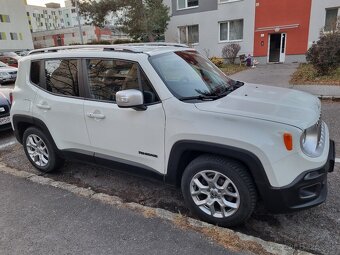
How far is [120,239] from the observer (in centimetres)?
268

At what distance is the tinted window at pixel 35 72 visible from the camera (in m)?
3.83

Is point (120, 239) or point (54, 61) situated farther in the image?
point (54, 61)

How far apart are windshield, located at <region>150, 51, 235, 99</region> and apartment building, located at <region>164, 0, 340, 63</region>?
56.8ft

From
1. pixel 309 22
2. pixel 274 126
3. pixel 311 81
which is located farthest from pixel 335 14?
pixel 274 126

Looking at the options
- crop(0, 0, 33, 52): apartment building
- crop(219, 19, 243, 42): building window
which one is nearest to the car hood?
crop(219, 19, 243, 42): building window

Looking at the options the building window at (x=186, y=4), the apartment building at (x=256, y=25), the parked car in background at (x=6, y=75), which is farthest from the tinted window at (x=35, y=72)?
the building window at (x=186, y=4)

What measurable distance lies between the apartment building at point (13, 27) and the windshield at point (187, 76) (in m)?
54.8

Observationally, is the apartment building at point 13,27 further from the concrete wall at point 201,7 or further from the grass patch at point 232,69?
the grass patch at point 232,69

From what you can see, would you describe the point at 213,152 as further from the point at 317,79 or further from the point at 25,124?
the point at 317,79

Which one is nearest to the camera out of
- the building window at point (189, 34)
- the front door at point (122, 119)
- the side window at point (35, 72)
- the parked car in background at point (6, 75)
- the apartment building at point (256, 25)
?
the front door at point (122, 119)

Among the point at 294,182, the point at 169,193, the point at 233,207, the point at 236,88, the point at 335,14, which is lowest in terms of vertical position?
the point at 169,193

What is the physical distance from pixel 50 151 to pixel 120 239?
1951 mm

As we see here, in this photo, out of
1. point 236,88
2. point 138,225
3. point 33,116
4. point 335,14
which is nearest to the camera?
point 138,225

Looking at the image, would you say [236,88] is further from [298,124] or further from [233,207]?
[233,207]
